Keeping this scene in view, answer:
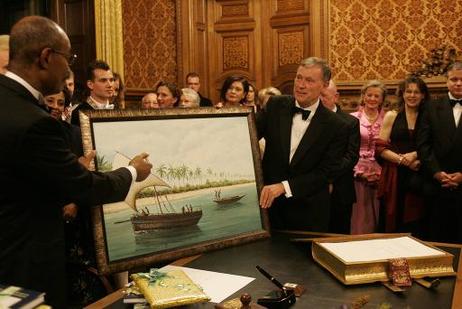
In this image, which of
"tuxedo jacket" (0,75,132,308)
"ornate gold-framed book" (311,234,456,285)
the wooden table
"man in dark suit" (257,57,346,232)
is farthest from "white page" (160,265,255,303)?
"man in dark suit" (257,57,346,232)

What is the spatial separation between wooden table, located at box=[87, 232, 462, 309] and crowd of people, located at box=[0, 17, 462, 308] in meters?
0.26

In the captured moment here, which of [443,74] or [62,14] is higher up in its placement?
[62,14]

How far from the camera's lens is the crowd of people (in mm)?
1648

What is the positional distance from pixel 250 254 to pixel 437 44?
491cm

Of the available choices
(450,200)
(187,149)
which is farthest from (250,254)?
(450,200)

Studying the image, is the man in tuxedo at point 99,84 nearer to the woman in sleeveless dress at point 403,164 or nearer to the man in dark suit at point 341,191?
the man in dark suit at point 341,191

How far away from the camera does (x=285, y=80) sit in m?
6.81

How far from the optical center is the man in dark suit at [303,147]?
2648 millimetres

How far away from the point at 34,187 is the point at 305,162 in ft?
4.68

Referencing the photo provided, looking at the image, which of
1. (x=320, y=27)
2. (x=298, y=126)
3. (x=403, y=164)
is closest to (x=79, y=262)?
(x=298, y=126)

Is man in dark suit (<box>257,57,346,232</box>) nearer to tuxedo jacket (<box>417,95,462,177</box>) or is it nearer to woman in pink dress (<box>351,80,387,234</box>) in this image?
tuxedo jacket (<box>417,95,462,177</box>)

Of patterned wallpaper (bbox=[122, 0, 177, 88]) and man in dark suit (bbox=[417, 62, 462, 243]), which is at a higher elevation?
patterned wallpaper (bbox=[122, 0, 177, 88])

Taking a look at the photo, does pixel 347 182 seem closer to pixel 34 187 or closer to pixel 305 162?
pixel 305 162

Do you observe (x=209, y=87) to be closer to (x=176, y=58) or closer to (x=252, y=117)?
(x=176, y=58)
